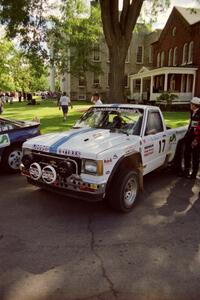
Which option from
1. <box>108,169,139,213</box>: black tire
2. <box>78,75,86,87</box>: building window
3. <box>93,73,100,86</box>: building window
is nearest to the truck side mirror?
<box>108,169,139,213</box>: black tire

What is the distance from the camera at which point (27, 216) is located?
4.61m

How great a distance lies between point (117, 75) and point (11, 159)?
6.73 m

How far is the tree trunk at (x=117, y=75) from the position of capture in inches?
459

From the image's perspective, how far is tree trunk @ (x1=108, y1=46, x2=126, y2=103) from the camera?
11656 millimetres

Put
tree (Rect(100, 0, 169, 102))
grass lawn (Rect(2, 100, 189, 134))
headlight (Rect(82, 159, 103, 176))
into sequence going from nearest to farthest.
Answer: headlight (Rect(82, 159, 103, 176)), tree (Rect(100, 0, 169, 102)), grass lawn (Rect(2, 100, 189, 134))

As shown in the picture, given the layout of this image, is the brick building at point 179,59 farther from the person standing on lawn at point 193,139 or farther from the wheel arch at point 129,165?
the wheel arch at point 129,165

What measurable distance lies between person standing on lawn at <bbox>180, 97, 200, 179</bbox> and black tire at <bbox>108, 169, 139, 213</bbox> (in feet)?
7.24

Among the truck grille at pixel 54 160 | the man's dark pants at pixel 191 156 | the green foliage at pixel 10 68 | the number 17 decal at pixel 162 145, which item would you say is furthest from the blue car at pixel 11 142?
the green foliage at pixel 10 68

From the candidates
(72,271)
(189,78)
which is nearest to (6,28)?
(72,271)

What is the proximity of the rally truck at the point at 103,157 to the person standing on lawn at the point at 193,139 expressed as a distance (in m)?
0.91

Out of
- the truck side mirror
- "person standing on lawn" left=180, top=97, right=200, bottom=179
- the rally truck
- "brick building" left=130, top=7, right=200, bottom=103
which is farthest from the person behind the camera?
"brick building" left=130, top=7, right=200, bottom=103

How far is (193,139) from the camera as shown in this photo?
6434 millimetres

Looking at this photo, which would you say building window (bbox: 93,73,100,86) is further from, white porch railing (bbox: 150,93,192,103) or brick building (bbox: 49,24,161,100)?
white porch railing (bbox: 150,93,192,103)

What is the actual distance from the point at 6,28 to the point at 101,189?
11.9 meters
